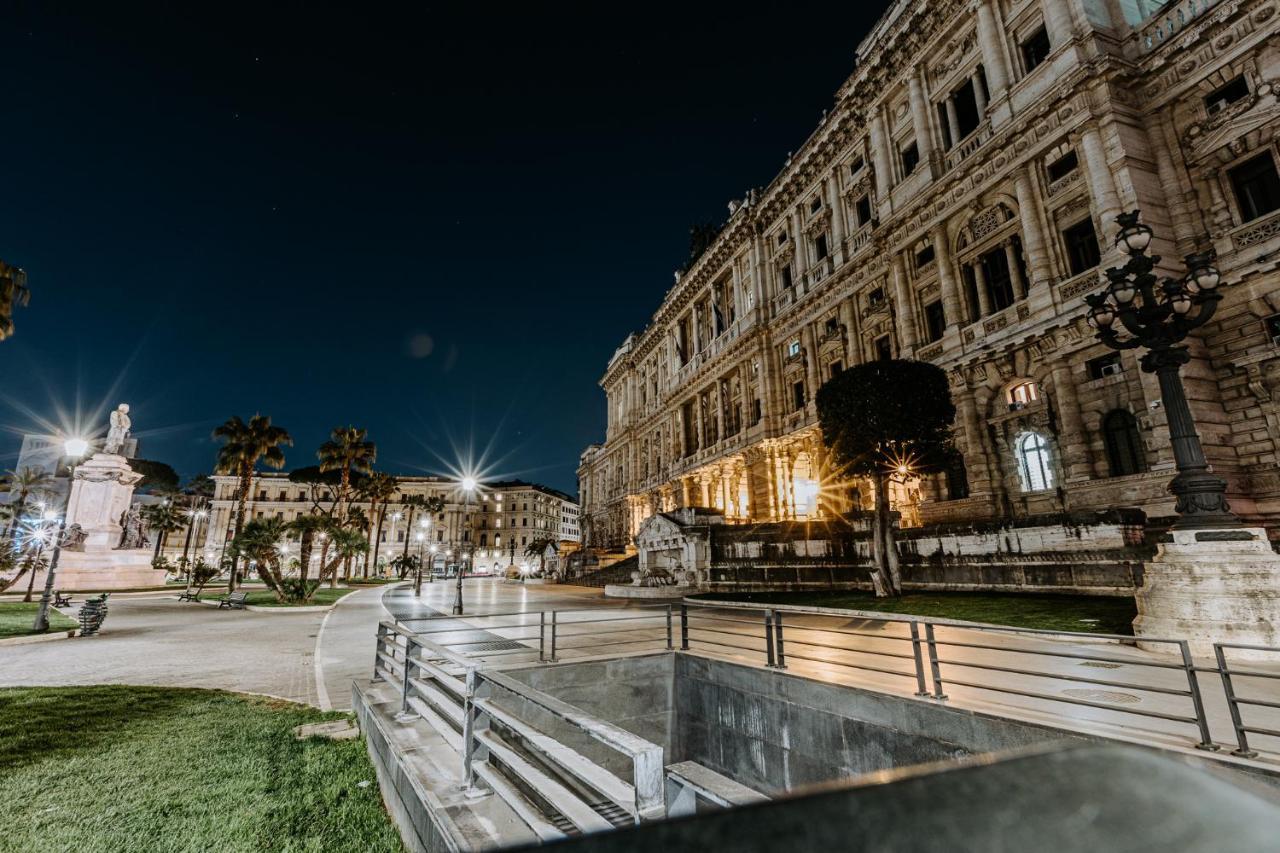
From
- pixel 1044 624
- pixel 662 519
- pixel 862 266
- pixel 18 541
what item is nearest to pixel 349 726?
pixel 1044 624

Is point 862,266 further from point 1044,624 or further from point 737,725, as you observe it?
point 737,725

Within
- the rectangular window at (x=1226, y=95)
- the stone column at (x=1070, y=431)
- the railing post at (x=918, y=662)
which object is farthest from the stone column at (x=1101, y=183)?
the railing post at (x=918, y=662)

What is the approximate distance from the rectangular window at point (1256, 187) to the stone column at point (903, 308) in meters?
10.1

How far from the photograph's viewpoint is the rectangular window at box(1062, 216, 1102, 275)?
1869 cm

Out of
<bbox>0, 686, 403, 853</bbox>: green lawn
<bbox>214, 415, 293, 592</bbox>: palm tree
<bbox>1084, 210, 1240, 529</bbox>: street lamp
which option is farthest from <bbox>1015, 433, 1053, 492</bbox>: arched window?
<bbox>214, 415, 293, 592</bbox>: palm tree

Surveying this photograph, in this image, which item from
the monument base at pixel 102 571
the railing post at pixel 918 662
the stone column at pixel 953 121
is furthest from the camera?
the monument base at pixel 102 571

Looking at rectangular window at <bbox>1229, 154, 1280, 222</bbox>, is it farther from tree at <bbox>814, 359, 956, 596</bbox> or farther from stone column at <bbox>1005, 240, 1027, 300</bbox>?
tree at <bbox>814, 359, 956, 596</bbox>

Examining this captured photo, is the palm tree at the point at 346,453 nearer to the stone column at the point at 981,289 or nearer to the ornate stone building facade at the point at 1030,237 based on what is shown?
the ornate stone building facade at the point at 1030,237

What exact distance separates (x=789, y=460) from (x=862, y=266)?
10640 mm

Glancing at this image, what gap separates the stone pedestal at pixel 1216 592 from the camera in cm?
768

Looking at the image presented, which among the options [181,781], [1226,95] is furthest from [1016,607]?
[1226,95]

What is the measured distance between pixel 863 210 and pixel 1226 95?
1436cm

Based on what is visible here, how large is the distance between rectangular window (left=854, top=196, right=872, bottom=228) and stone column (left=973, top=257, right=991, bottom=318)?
327 inches

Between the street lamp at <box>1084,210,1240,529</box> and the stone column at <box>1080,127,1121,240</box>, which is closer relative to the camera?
the street lamp at <box>1084,210,1240,529</box>
